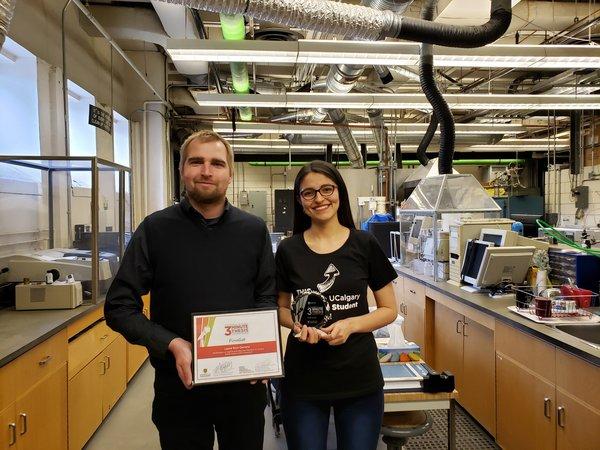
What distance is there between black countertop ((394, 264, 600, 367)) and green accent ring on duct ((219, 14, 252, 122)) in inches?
91.9

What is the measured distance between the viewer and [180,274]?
4.10 feet

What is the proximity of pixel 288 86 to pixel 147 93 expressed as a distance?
196 cm

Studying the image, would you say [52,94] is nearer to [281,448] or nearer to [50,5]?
[50,5]

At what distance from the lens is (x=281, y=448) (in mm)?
2496

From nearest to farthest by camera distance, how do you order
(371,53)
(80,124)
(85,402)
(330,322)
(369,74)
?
(330,322)
(85,402)
(371,53)
(80,124)
(369,74)

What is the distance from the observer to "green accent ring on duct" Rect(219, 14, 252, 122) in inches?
122

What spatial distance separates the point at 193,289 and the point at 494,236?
7.71 ft

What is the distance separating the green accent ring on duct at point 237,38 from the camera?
10.2 ft

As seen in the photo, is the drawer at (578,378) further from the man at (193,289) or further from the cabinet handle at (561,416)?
the man at (193,289)

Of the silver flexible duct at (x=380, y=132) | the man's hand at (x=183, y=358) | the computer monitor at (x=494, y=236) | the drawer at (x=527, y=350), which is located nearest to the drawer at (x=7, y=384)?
the man's hand at (x=183, y=358)

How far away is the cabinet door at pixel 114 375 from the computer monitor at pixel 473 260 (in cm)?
260

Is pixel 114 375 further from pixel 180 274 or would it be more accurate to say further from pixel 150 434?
pixel 180 274

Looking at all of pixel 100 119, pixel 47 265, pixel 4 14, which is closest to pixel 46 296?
pixel 47 265

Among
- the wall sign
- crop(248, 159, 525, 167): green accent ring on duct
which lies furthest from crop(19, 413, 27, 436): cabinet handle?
crop(248, 159, 525, 167): green accent ring on duct
